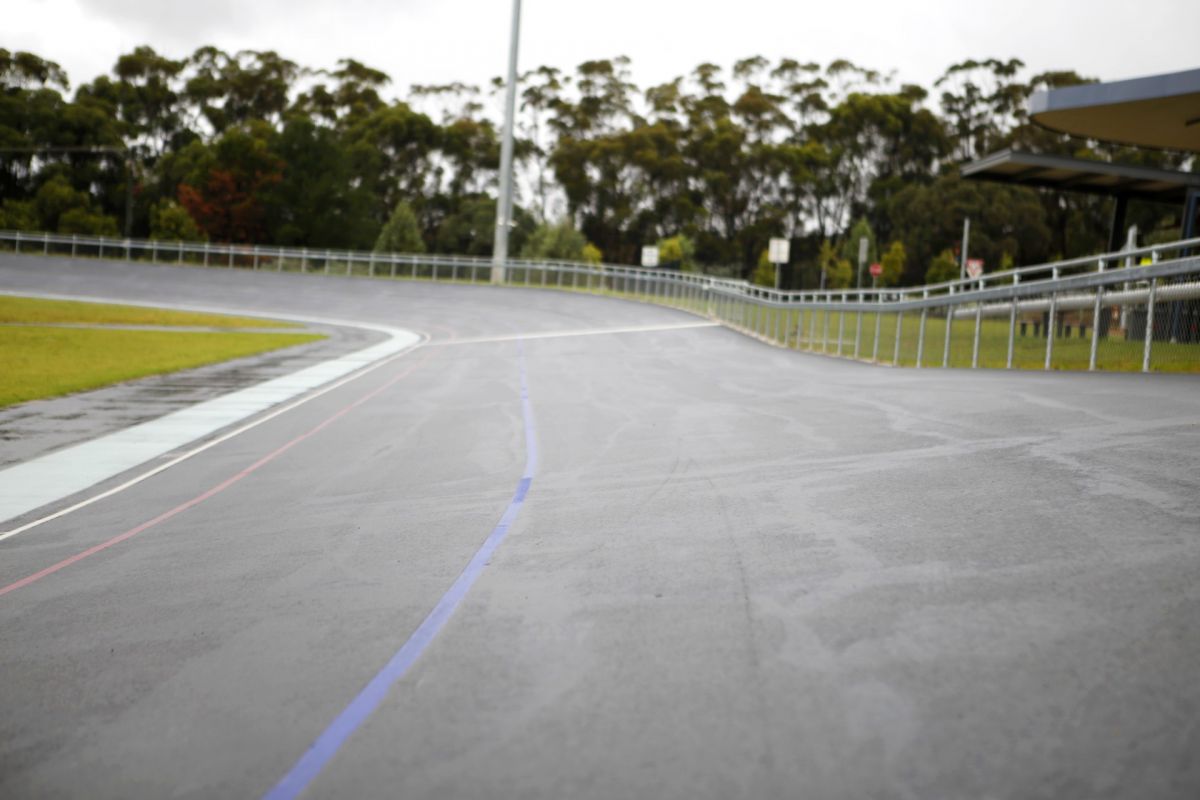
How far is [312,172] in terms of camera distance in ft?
308

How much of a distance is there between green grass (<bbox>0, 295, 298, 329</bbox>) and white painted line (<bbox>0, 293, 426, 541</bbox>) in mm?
17138

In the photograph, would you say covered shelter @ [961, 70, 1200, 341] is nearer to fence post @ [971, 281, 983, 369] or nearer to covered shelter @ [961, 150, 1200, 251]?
covered shelter @ [961, 150, 1200, 251]

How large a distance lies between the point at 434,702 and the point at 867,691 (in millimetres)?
1928

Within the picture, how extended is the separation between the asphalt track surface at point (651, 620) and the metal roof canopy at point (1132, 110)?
19795 millimetres

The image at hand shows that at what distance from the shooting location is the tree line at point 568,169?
8669 centimetres

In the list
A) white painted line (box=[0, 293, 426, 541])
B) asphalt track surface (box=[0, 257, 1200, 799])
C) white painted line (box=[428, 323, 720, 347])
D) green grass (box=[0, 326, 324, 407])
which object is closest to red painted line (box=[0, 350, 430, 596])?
asphalt track surface (box=[0, 257, 1200, 799])

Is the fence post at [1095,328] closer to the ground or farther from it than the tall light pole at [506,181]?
closer to the ground

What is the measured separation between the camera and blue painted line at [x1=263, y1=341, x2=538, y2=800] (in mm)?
4371

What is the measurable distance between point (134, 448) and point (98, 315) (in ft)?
95.6

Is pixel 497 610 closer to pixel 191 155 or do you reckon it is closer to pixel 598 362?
pixel 598 362

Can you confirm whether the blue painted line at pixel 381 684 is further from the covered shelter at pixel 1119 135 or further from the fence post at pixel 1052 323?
the covered shelter at pixel 1119 135

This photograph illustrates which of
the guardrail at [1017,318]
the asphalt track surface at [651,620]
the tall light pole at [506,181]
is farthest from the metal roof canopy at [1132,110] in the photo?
the tall light pole at [506,181]

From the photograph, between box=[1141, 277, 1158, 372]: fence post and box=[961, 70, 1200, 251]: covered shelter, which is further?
box=[961, 70, 1200, 251]: covered shelter

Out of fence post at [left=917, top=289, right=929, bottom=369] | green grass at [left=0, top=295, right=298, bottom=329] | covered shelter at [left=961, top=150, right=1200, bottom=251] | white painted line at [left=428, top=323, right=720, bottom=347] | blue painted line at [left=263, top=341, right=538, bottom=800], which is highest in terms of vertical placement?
covered shelter at [left=961, top=150, right=1200, bottom=251]
